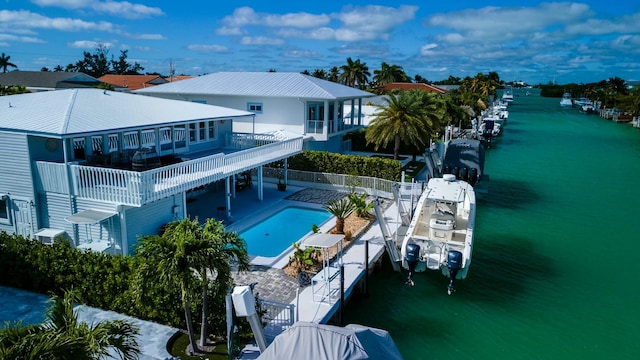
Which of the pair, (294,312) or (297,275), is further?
(297,275)

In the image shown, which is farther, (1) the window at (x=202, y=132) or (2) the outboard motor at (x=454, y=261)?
(1) the window at (x=202, y=132)

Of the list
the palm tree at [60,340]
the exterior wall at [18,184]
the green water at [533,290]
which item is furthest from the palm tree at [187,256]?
the exterior wall at [18,184]

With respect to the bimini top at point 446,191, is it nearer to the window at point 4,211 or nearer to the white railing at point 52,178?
the white railing at point 52,178

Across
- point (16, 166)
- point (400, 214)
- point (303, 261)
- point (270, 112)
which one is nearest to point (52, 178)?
point (16, 166)

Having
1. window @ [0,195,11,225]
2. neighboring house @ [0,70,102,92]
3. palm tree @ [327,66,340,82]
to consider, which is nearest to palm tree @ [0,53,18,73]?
neighboring house @ [0,70,102,92]

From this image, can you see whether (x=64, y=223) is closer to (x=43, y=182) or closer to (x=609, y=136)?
(x=43, y=182)

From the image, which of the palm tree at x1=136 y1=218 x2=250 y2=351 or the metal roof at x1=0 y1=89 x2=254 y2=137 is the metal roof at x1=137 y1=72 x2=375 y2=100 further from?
the palm tree at x1=136 y1=218 x2=250 y2=351

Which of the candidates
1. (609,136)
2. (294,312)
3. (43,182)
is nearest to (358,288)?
(294,312)
